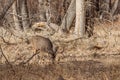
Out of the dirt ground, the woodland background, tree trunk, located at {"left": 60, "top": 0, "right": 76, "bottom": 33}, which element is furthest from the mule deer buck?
tree trunk, located at {"left": 60, "top": 0, "right": 76, "bottom": 33}

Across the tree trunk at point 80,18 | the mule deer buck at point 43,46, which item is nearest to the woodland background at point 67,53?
the tree trunk at point 80,18

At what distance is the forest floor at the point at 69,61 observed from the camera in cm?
649

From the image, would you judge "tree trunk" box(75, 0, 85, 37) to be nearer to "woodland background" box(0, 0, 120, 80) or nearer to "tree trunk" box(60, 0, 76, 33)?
"woodland background" box(0, 0, 120, 80)

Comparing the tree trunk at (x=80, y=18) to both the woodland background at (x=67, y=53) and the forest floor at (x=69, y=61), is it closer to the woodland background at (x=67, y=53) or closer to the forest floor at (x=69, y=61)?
the woodland background at (x=67, y=53)

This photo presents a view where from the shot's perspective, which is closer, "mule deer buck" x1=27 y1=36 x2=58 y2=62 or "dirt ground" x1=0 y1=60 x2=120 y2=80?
"dirt ground" x1=0 y1=60 x2=120 y2=80

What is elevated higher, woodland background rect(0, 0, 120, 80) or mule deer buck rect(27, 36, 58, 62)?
mule deer buck rect(27, 36, 58, 62)

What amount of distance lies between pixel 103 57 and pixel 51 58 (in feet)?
4.46

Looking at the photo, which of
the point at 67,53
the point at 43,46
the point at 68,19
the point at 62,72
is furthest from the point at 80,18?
the point at 62,72

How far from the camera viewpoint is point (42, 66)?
24.0ft

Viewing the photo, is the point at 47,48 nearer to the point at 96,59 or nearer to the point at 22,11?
the point at 96,59

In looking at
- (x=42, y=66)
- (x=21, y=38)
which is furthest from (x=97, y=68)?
(x=21, y=38)

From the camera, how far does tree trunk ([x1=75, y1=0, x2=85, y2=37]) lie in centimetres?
1105

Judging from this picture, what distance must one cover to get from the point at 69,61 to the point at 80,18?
379 cm

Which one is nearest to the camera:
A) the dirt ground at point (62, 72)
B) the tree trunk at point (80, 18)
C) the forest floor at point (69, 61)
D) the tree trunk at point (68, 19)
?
the dirt ground at point (62, 72)
